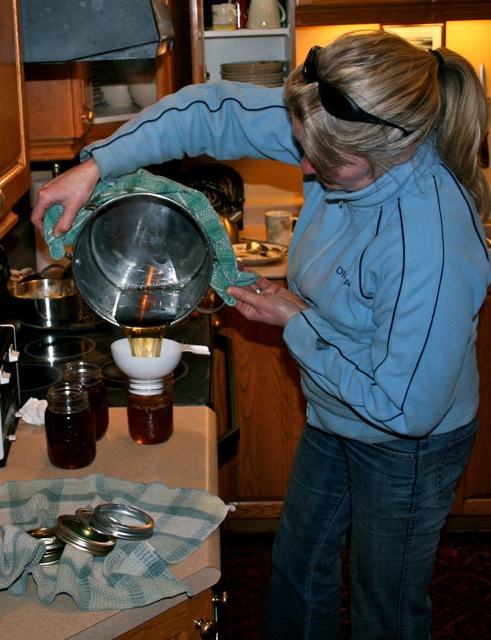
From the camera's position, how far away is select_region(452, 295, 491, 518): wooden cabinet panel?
8.45 feet

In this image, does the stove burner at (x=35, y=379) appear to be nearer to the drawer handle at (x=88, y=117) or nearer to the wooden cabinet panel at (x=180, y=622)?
the drawer handle at (x=88, y=117)

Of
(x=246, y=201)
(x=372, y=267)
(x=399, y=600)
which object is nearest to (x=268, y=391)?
(x=246, y=201)

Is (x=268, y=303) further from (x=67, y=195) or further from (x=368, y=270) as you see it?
(x=67, y=195)

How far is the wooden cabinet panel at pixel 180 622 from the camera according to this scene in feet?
3.62

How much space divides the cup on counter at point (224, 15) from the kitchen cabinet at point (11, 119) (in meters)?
1.51

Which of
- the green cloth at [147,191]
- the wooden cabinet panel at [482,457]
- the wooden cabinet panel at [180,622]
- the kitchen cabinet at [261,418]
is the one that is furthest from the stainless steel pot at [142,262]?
the wooden cabinet panel at [482,457]

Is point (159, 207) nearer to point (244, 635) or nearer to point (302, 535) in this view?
point (302, 535)

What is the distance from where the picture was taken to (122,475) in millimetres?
1393

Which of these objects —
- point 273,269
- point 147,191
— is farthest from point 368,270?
point 273,269

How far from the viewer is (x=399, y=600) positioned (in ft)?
4.84

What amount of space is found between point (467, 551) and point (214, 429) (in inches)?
57.4

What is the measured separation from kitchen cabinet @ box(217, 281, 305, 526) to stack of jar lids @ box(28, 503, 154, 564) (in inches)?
54.3

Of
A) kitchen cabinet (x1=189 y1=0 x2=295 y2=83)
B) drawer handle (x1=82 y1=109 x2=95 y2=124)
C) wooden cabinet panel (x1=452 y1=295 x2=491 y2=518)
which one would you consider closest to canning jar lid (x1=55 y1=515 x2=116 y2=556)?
drawer handle (x1=82 y1=109 x2=95 y2=124)

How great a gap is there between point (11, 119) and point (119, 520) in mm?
745
